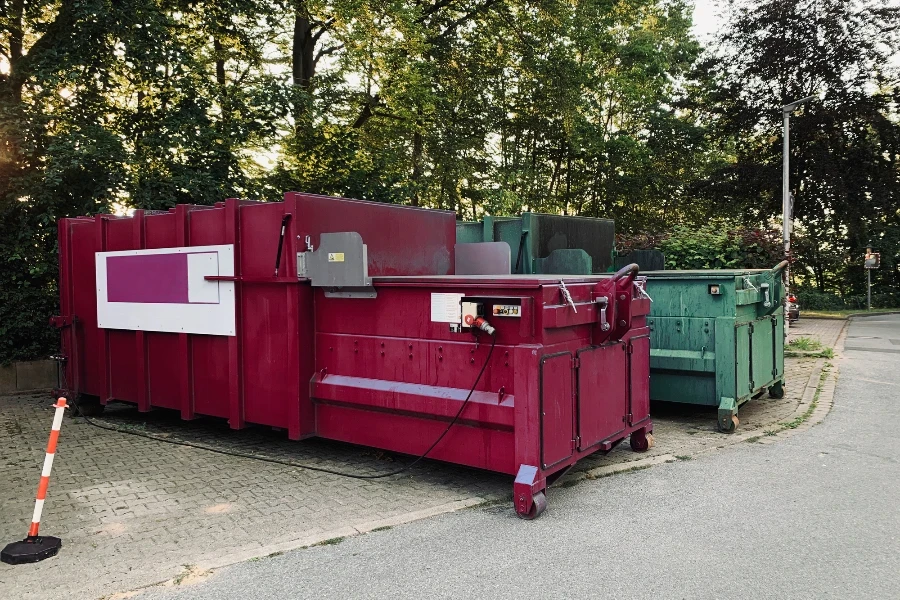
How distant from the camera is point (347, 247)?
18.6 feet

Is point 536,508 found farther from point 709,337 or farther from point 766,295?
point 766,295

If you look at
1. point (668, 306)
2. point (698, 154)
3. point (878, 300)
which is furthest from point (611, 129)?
point (668, 306)

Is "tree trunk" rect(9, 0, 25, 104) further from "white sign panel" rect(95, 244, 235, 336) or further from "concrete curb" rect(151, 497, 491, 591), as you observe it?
"concrete curb" rect(151, 497, 491, 591)

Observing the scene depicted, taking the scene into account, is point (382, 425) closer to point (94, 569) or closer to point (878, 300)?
point (94, 569)

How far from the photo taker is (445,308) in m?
5.32

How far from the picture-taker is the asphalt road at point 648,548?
12.1 ft

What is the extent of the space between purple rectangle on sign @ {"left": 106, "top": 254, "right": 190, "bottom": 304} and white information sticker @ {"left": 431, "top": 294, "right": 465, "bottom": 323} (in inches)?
122

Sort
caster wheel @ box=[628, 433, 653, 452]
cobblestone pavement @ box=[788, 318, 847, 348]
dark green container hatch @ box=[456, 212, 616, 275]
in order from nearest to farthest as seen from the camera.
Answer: caster wheel @ box=[628, 433, 653, 452] → dark green container hatch @ box=[456, 212, 616, 275] → cobblestone pavement @ box=[788, 318, 847, 348]

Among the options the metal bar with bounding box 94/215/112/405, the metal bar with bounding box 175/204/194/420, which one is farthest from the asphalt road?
the metal bar with bounding box 94/215/112/405

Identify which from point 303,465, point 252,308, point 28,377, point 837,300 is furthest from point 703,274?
point 837,300

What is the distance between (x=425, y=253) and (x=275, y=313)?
1702 mm

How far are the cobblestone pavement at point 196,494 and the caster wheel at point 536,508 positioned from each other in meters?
0.46

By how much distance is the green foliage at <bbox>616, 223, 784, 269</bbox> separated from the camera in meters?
13.3

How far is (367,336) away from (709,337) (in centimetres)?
396
